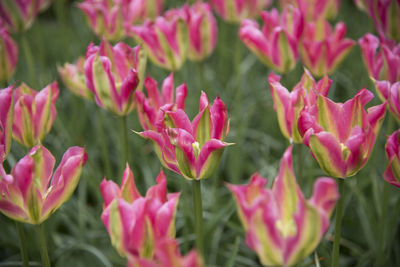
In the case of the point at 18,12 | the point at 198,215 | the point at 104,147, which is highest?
the point at 18,12

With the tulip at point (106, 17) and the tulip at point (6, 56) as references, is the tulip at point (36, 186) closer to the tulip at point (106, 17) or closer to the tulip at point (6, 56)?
the tulip at point (6, 56)

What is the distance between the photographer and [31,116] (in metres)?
0.98

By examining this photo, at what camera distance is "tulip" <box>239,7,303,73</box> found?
1.17 m

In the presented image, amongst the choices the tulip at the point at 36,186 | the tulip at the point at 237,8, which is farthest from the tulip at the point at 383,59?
the tulip at the point at 36,186

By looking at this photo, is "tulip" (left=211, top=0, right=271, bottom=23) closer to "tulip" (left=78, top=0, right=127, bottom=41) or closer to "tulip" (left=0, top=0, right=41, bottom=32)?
"tulip" (left=78, top=0, right=127, bottom=41)

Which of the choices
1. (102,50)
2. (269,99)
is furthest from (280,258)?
(269,99)

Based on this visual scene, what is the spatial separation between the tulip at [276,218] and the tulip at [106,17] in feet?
3.21

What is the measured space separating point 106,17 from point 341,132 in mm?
902

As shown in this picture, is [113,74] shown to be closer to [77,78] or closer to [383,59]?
[77,78]

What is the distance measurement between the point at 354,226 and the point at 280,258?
40.5 inches

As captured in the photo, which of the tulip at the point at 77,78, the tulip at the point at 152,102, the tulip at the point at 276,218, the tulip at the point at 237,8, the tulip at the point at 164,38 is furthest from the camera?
the tulip at the point at 237,8

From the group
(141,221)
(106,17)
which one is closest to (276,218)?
(141,221)

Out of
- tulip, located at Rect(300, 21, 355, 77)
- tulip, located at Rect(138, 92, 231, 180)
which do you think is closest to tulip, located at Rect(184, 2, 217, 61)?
tulip, located at Rect(300, 21, 355, 77)

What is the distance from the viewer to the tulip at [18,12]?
142 centimetres
